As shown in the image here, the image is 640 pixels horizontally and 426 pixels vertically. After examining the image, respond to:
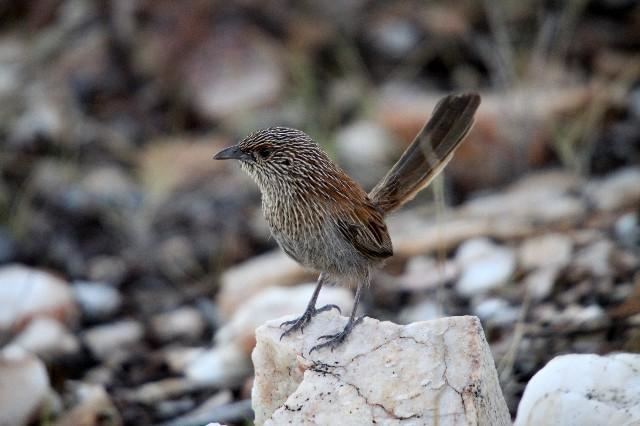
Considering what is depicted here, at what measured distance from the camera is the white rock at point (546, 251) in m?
6.09

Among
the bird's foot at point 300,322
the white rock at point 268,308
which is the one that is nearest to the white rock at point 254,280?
the white rock at point 268,308

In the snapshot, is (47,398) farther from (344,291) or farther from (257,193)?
(257,193)

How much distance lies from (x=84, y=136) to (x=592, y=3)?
181 inches

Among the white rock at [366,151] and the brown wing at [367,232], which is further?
the white rock at [366,151]

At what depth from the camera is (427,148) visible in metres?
5.18

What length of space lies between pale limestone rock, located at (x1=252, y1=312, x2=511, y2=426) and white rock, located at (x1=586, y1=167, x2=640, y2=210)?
312 cm

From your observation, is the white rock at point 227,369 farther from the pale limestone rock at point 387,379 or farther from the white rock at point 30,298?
the pale limestone rock at point 387,379

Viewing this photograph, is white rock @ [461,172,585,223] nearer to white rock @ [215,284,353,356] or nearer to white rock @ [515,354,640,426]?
white rock @ [215,284,353,356]

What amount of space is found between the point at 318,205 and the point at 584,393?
5.13 feet

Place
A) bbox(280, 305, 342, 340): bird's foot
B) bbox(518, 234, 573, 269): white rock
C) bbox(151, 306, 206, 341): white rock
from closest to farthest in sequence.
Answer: bbox(280, 305, 342, 340): bird's foot
bbox(518, 234, 573, 269): white rock
bbox(151, 306, 206, 341): white rock

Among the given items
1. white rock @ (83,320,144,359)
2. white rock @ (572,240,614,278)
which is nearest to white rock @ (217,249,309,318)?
white rock @ (83,320,144,359)

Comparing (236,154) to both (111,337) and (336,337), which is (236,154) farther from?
(111,337)

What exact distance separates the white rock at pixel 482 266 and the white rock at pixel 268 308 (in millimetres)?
712

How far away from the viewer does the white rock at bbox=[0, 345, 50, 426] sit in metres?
5.13
